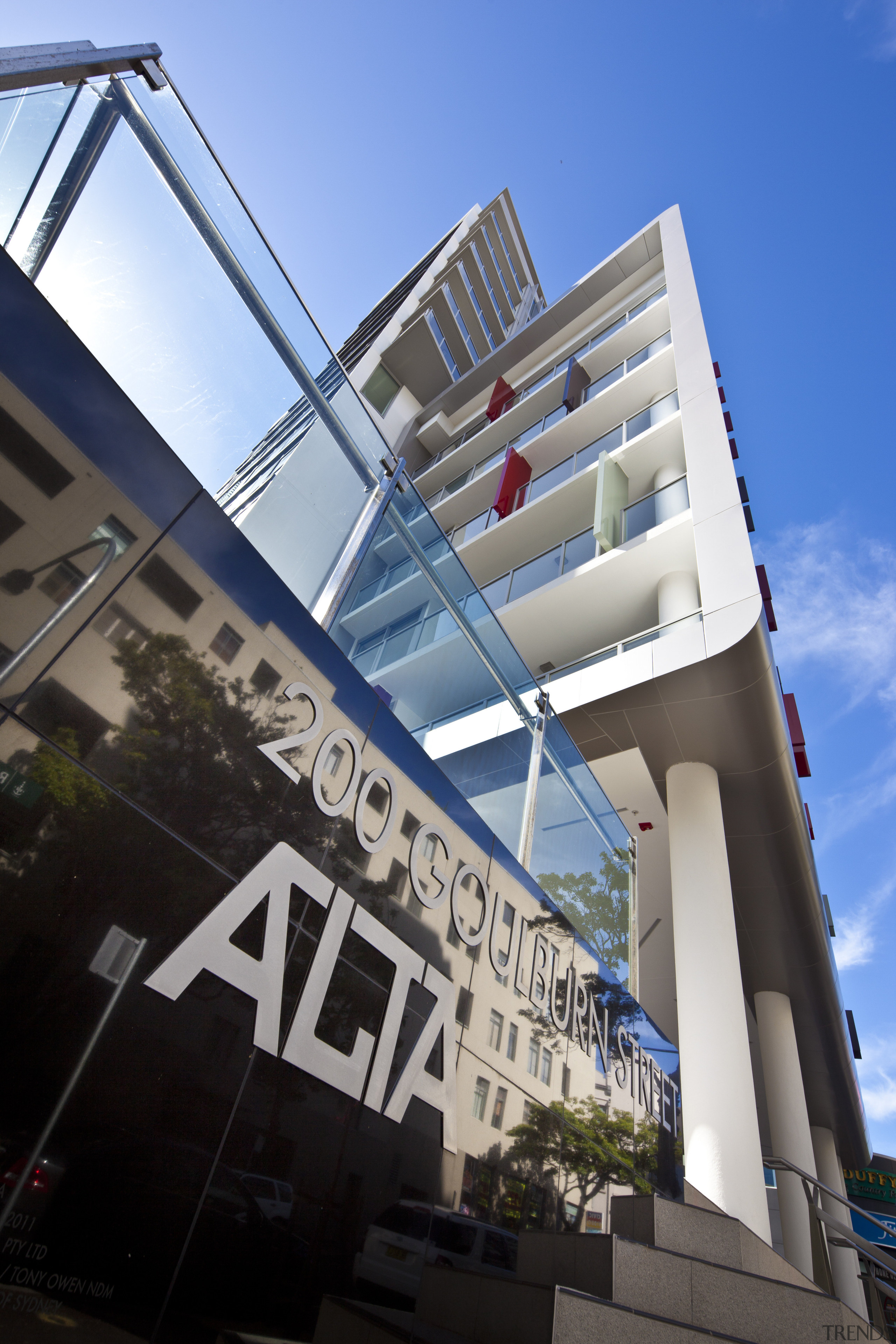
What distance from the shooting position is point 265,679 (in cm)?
285

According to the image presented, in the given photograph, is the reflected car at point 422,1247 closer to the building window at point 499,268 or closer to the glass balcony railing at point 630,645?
the glass balcony railing at point 630,645

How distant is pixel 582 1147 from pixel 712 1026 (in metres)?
4.54

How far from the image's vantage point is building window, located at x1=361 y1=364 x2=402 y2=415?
30.2 meters

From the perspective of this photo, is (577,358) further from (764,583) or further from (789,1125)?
(789,1125)

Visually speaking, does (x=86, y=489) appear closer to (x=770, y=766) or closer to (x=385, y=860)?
(x=385, y=860)

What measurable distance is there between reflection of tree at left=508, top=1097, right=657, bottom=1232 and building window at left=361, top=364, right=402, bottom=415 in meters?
29.0

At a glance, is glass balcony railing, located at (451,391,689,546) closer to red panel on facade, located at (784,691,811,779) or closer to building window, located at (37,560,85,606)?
red panel on facade, located at (784,691,811,779)

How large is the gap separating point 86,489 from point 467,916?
2.99 meters

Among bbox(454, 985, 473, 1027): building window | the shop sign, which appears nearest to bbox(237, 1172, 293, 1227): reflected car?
bbox(454, 985, 473, 1027): building window

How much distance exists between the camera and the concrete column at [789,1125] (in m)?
13.3

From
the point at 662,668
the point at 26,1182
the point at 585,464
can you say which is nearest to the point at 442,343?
the point at 585,464

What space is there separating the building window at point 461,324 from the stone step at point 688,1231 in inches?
1319

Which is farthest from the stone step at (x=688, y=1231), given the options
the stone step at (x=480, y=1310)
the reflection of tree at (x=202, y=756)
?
the reflection of tree at (x=202, y=756)

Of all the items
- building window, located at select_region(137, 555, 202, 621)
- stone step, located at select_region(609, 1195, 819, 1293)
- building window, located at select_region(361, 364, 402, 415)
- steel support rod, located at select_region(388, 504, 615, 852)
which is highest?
building window, located at select_region(361, 364, 402, 415)
